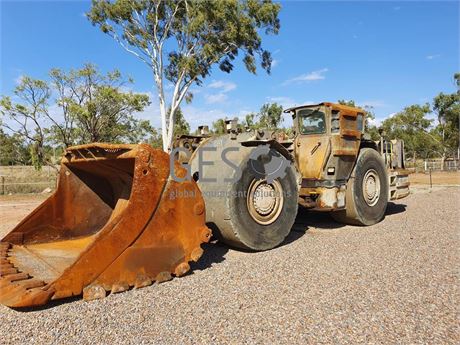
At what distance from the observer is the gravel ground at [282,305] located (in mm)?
2875

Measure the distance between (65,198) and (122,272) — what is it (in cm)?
200

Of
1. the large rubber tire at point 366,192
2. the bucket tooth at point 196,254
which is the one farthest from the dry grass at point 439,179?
the bucket tooth at point 196,254

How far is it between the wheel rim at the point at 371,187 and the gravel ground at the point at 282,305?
1.94m

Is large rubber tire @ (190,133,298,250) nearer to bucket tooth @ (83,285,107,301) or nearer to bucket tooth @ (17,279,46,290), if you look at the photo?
bucket tooth @ (83,285,107,301)

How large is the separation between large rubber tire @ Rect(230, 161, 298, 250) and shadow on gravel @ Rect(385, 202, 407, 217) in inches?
146

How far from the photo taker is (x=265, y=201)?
524 cm

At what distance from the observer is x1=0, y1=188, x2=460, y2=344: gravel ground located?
9.43ft

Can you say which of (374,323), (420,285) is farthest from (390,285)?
(374,323)

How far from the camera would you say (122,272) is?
365 centimetres

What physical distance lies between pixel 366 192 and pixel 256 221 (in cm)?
304

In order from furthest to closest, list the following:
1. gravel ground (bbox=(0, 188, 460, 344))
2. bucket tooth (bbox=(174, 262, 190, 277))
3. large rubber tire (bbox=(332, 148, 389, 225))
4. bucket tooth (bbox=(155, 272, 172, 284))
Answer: large rubber tire (bbox=(332, 148, 389, 225)) → bucket tooth (bbox=(174, 262, 190, 277)) → bucket tooth (bbox=(155, 272, 172, 284)) → gravel ground (bbox=(0, 188, 460, 344))

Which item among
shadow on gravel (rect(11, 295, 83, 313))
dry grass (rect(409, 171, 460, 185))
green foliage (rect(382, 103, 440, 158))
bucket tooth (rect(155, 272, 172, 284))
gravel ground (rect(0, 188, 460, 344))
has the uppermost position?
green foliage (rect(382, 103, 440, 158))

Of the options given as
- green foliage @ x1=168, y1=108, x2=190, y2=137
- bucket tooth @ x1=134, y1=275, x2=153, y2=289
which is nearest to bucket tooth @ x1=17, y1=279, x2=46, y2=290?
bucket tooth @ x1=134, y1=275, x2=153, y2=289

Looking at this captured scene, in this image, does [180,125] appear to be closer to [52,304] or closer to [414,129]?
[414,129]
